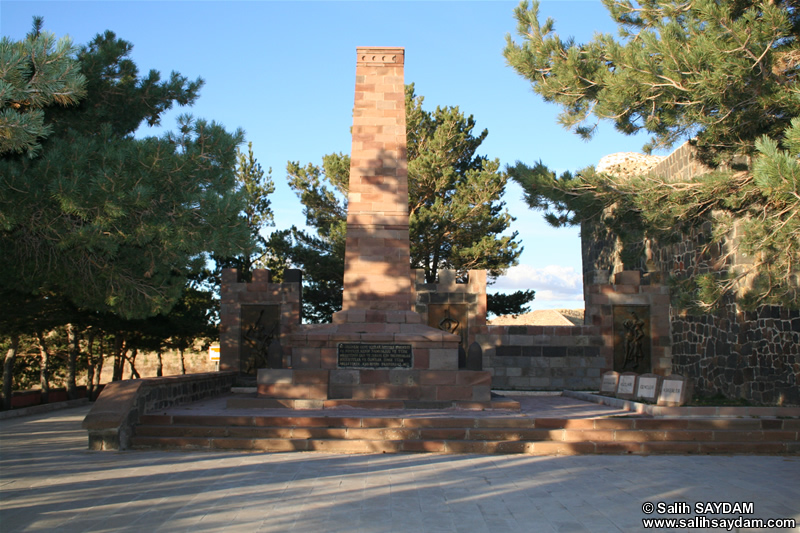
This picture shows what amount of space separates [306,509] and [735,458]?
602 cm

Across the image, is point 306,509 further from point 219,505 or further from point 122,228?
point 122,228

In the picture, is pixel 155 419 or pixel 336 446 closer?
pixel 336 446

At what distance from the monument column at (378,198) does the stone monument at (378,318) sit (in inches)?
0.8

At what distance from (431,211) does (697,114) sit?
48.6ft

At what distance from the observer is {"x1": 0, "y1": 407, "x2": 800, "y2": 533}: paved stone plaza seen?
5324 mm

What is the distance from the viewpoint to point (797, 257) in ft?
29.7

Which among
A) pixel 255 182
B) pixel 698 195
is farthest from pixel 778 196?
pixel 255 182

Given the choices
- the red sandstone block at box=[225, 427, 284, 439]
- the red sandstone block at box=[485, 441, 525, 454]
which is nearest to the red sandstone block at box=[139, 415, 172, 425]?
the red sandstone block at box=[225, 427, 284, 439]

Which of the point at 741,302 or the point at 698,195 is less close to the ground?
the point at 698,195

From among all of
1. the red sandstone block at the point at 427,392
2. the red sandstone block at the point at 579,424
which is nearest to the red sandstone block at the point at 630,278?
the red sandstone block at the point at 427,392

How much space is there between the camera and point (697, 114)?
33.1 ft

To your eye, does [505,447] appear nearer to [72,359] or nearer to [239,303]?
[239,303]

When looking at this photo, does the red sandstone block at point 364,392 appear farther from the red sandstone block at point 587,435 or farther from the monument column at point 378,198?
the red sandstone block at point 587,435

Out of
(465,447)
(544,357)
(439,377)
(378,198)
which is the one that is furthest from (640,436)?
(544,357)
